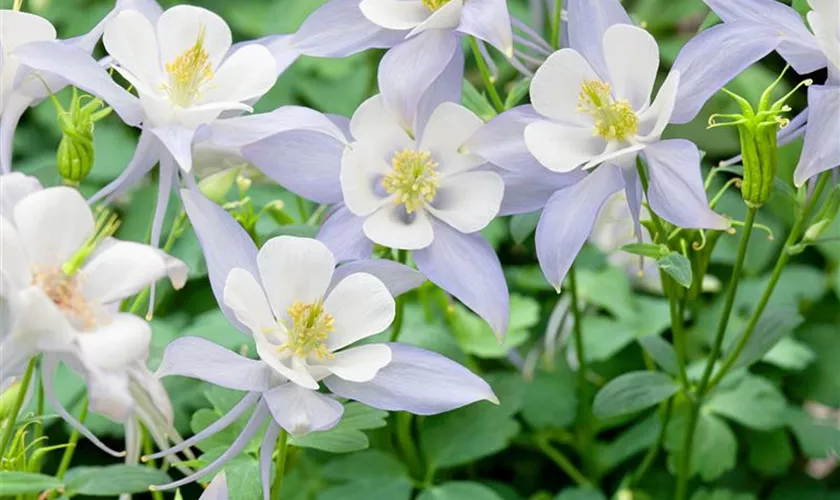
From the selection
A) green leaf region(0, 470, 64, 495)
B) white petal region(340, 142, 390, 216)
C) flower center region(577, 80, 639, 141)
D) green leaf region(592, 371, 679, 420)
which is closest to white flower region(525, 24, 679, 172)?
flower center region(577, 80, 639, 141)

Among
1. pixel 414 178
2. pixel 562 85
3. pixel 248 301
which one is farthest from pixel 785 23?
pixel 248 301

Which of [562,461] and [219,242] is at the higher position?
[219,242]

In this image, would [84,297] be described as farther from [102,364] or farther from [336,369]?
[336,369]

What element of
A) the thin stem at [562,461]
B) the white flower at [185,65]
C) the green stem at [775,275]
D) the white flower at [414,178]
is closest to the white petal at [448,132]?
the white flower at [414,178]

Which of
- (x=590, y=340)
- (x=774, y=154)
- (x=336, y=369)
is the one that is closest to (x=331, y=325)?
(x=336, y=369)

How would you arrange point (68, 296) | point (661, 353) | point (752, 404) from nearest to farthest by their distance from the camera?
1. point (68, 296)
2. point (661, 353)
3. point (752, 404)

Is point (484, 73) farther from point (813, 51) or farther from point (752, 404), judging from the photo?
point (752, 404)
